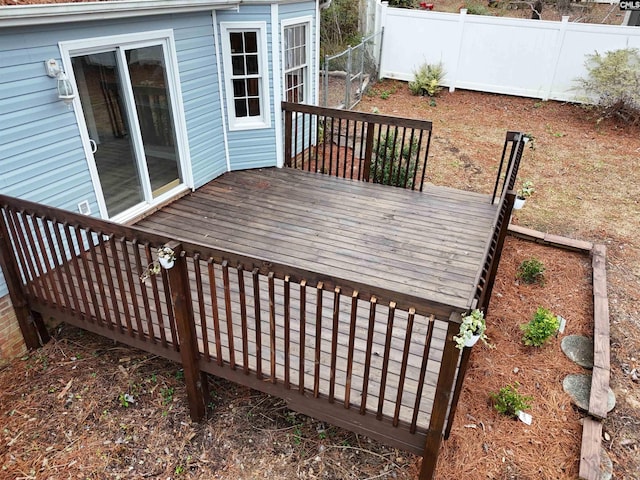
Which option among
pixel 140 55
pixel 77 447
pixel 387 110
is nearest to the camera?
pixel 77 447

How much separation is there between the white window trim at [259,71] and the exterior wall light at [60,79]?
246 cm

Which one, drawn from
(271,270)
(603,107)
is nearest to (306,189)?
(271,270)

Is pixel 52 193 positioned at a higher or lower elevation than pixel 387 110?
higher

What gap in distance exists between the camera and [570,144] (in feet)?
30.7

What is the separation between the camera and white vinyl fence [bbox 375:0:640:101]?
1054 centimetres

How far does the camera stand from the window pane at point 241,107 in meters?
6.38

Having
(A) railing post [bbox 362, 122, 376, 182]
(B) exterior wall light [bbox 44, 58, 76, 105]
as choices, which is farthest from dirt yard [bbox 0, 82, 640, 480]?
(A) railing post [bbox 362, 122, 376, 182]

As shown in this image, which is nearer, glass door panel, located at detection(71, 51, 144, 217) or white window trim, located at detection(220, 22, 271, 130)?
glass door panel, located at detection(71, 51, 144, 217)

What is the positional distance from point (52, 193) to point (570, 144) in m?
9.44

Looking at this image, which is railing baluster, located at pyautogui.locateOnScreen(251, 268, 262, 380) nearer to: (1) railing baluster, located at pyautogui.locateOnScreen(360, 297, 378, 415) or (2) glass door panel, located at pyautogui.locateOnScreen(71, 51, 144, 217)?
(1) railing baluster, located at pyautogui.locateOnScreen(360, 297, 378, 415)

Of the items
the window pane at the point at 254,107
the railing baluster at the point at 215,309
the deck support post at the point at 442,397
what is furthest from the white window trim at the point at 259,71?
the deck support post at the point at 442,397

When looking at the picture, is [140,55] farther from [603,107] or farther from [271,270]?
[603,107]

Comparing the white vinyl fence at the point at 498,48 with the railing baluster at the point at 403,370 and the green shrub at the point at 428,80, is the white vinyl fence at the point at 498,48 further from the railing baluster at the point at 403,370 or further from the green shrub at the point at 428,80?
the railing baluster at the point at 403,370

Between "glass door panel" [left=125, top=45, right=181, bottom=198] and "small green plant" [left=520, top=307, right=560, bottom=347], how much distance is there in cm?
435
